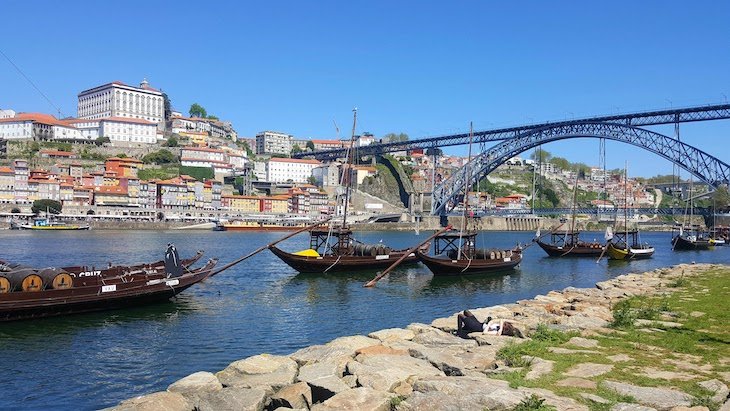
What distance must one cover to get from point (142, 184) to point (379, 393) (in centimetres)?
10773

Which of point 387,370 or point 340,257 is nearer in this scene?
point 387,370

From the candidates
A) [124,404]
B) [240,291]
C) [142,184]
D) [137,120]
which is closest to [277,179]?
[137,120]

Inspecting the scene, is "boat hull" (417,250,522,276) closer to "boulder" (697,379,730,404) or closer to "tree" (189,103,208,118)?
"boulder" (697,379,730,404)

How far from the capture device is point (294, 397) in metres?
8.68

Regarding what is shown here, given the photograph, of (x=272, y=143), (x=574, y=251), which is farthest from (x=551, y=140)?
(x=272, y=143)

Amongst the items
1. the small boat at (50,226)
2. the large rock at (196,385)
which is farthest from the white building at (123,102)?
the large rock at (196,385)

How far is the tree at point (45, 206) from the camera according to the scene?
3775 inches

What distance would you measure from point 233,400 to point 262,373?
62.7 inches

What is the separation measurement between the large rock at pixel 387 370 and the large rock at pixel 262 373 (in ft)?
3.57

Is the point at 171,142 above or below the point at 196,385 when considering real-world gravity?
above

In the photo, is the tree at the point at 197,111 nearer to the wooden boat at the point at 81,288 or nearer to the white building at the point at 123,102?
the white building at the point at 123,102

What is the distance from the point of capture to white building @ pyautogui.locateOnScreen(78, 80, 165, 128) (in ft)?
489

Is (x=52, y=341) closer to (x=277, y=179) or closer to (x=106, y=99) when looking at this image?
(x=277, y=179)

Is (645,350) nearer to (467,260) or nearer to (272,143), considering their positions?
(467,260)
